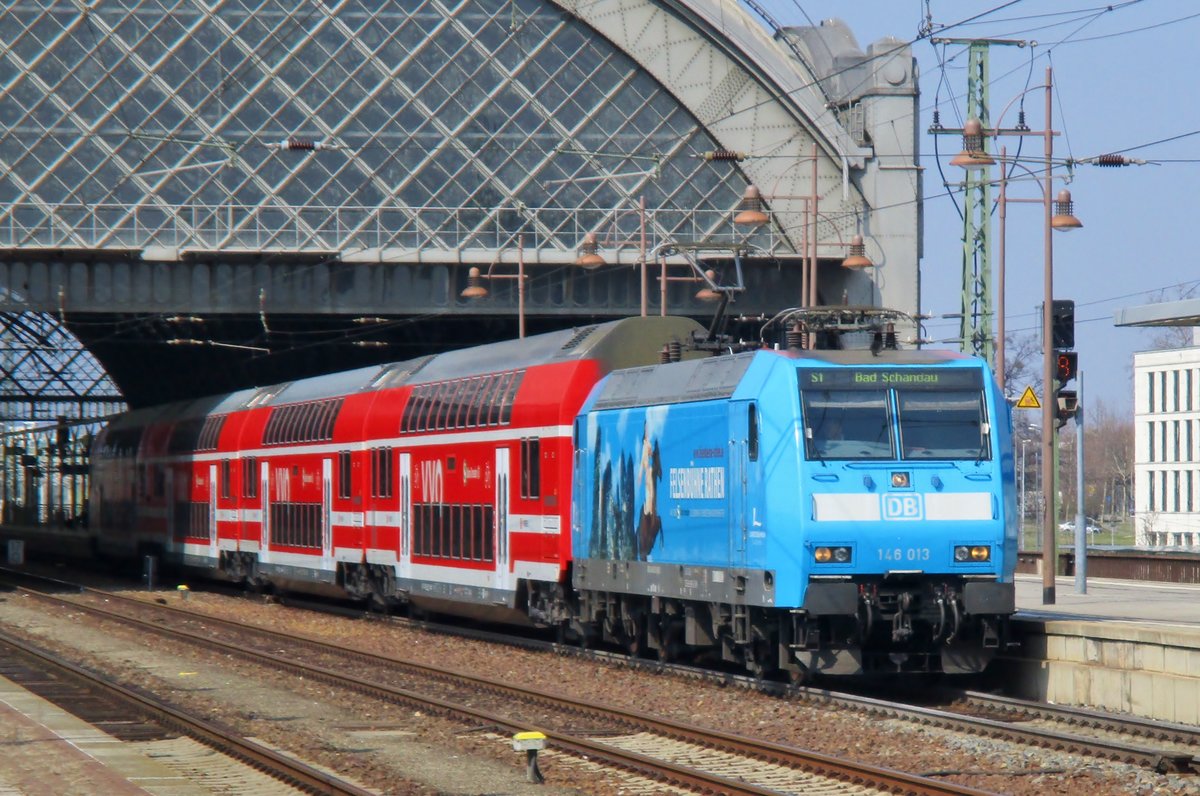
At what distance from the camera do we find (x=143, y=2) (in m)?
58.4

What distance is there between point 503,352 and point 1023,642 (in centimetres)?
1003

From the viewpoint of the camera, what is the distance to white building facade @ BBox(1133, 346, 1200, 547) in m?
94.1

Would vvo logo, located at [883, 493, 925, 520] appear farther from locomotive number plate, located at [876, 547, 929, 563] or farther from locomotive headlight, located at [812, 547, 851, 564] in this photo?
locomotive headlight, located at [812, 547, 851, 564]

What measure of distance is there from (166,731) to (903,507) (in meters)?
7.43

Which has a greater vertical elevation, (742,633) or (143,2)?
(143,2)

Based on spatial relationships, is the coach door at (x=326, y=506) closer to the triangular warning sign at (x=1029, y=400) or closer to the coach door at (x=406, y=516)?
the coach door at (x=406, y=516)

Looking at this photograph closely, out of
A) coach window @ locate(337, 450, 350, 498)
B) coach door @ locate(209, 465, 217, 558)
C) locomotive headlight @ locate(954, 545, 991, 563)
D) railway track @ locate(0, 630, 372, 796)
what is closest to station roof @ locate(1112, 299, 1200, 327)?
locomotive headlight @ locate(954, 545, 991, 563)

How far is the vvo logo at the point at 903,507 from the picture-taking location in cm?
1750

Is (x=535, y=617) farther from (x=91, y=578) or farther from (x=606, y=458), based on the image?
(x=91, y=578)

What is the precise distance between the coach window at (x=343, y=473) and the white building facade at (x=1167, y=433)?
66831 mm

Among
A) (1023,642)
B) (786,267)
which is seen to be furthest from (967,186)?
(1023,642)

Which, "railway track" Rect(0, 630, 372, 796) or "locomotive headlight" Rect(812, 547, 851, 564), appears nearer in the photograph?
"railway track" Rect(0, 630, 372, 796)

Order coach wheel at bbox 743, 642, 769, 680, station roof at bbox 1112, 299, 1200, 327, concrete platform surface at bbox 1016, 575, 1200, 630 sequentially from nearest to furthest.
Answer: coach wheel at bbox 743, 642, 769, 680 → station roof at bbox 1112, 299, 1200, 327 → concrete platform surface at bbox 1016, 575, 1200, 630

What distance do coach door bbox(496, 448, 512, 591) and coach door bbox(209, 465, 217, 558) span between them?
16553mm
